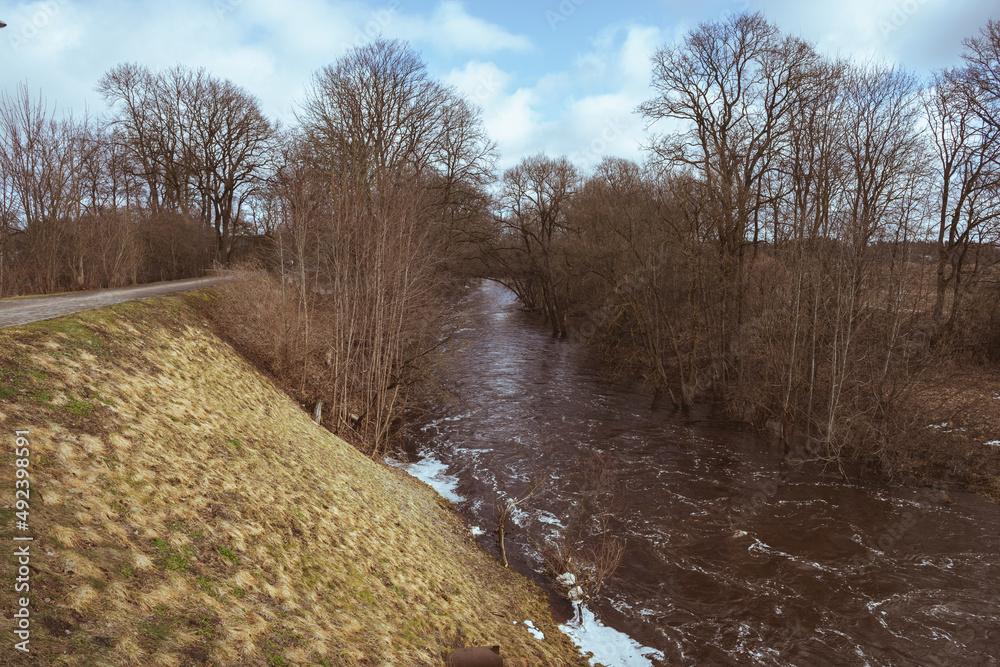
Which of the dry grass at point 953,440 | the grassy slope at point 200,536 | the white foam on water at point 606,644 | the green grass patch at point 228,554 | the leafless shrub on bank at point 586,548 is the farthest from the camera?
the dry grass at point 953,440

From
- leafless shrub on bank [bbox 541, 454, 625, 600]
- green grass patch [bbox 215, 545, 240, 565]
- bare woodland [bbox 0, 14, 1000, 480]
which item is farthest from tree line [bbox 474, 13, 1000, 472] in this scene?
green grass patch [bbox 215, 545, 240, 565]

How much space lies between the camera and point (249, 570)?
502cm

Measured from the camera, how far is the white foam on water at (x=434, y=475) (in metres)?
11.8

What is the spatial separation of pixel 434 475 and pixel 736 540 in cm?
699

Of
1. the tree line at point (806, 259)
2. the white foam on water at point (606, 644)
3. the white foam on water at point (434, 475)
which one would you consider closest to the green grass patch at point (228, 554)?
the white foam on water at point (606, 644)

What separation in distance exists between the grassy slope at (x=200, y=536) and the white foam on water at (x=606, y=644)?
36 centimetres

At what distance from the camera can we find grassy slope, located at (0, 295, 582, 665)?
3812 mm

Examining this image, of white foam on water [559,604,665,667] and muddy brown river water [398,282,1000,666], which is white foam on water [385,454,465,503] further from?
white foam on water [559,604,665,667]

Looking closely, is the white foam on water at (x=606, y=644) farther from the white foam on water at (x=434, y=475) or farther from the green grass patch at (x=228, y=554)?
the green grass patch at (x=228, y=554)

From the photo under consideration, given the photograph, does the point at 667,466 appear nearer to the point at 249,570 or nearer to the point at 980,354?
the point at 249,570

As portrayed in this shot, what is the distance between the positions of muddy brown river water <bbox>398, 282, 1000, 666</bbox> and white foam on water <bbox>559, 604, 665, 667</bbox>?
0.14 feet

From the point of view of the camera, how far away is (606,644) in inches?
285

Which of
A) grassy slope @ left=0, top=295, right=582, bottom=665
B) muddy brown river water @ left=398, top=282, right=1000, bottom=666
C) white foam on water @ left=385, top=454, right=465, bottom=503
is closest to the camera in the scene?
grassy slope @ left=0, top=295, right=582, bottom=665

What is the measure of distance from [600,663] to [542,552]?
2383 mm
